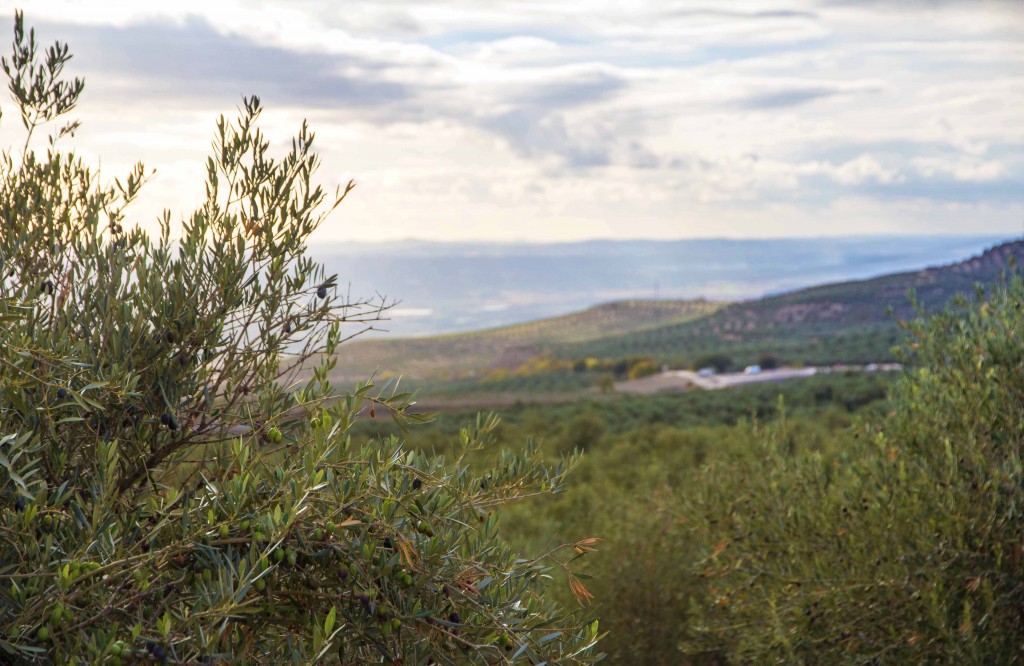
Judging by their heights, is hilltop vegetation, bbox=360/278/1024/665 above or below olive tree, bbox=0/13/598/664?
below

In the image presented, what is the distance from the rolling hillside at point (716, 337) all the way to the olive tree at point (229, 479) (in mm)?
55833

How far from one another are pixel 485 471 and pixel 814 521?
16.5 ft

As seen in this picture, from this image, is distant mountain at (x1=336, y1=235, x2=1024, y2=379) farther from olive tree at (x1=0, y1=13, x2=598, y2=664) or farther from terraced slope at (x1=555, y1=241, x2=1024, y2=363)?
olive tree at (x1=0, y1=13, x2=598, y2=664)

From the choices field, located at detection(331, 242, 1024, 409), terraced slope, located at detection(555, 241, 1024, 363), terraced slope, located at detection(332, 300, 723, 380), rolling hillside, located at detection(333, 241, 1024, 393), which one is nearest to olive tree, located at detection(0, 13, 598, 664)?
field, located at detection(331, 242, 1024, 409)

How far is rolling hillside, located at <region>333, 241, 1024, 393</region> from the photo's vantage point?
222ft

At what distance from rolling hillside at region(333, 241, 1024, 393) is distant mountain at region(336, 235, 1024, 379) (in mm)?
106

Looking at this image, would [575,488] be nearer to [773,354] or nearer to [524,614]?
[524,614]

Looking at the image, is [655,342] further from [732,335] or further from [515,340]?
[515,340]

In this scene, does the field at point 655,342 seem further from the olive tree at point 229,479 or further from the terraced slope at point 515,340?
the olive tree at point 229,479

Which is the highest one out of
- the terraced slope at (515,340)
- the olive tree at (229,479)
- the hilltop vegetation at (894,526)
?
the olive tree at (229,479)

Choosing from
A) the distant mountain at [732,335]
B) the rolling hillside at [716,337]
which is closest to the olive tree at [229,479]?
the rolling hillside at [716,337]

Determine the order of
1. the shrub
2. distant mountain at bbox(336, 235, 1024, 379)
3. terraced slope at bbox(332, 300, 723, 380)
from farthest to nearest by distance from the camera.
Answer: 1. terraced slope at bbox(332, 300, 723, 380)
2. distant mountain at bbox(336, 235, 1024, 379)
3. the shrub

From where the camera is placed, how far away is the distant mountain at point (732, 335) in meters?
69.5

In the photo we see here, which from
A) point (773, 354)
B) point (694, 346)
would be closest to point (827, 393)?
point (773, 354)
